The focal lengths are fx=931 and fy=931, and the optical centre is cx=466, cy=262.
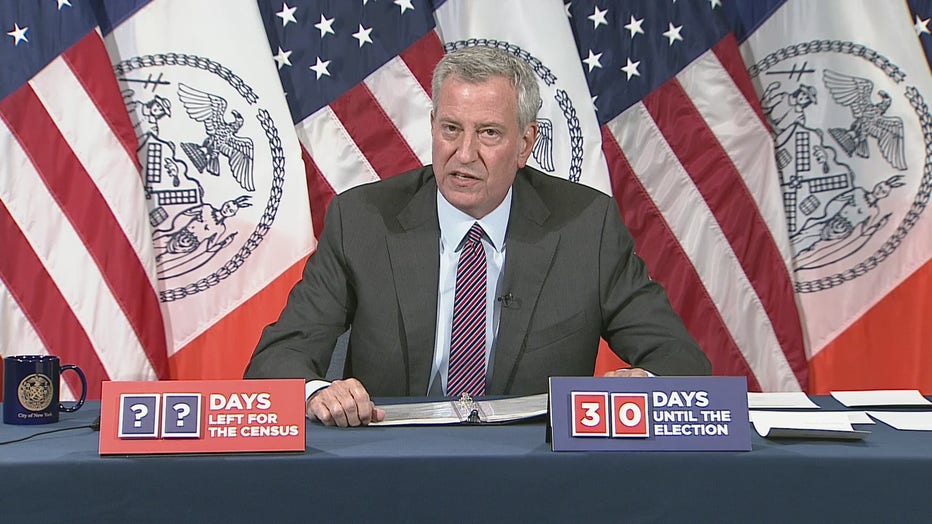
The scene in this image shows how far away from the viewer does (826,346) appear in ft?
12.7


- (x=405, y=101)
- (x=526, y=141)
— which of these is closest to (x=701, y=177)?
(x=405, y=101)

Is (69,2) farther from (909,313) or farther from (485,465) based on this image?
(909,313)

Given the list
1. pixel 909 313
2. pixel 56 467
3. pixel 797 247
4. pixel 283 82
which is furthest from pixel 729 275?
pixel 56 467

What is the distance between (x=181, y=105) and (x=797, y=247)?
252 centimetres

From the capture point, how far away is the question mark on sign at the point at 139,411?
56.6 inches

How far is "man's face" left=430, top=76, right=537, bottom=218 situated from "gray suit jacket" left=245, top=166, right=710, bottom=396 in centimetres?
13

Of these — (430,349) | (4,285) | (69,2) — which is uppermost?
(69,2)

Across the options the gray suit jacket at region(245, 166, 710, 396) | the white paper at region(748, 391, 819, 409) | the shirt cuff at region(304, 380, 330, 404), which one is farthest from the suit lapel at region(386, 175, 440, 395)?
the white paper at region(748, 391, 819, 409)

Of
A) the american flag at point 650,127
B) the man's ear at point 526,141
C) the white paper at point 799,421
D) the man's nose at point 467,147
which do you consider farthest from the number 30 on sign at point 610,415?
the american flag at point 650,127

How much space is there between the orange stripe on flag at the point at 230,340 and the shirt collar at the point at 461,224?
1175 mm

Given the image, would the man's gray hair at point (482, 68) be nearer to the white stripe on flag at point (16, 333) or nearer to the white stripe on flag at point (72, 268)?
the white stripe on flag at point (72, 268)

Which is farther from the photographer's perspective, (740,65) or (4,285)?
(740,65)

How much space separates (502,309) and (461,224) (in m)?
0.27

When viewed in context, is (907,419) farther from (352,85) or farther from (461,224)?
(352,85)
